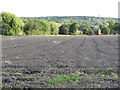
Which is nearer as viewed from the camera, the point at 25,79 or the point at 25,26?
the point at 25,79

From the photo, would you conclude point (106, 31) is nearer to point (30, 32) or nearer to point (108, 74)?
point (30, 32)

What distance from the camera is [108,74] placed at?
964cm

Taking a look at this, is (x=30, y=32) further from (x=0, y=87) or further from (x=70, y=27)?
(x=0, y=87)

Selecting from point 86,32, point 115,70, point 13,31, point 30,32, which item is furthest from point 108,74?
point 86,32

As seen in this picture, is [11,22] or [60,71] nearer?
[60,71]

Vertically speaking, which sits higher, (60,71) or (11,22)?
(11,22)

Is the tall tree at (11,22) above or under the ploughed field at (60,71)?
above

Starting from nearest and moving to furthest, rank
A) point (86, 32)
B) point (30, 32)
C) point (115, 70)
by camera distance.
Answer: point (115, 70)
point (30, 32)
point (86, 32)

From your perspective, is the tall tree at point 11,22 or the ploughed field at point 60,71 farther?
the tall tree at point 11,22

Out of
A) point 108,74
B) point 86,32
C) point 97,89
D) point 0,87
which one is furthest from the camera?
point 86,32

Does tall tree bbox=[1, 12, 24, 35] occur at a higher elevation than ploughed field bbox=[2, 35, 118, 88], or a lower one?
higher

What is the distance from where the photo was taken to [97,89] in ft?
21.0

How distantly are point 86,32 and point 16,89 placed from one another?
135m

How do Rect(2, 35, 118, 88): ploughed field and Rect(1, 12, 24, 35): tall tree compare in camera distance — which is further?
Rect(1, 12, 24, 35): tall tree
